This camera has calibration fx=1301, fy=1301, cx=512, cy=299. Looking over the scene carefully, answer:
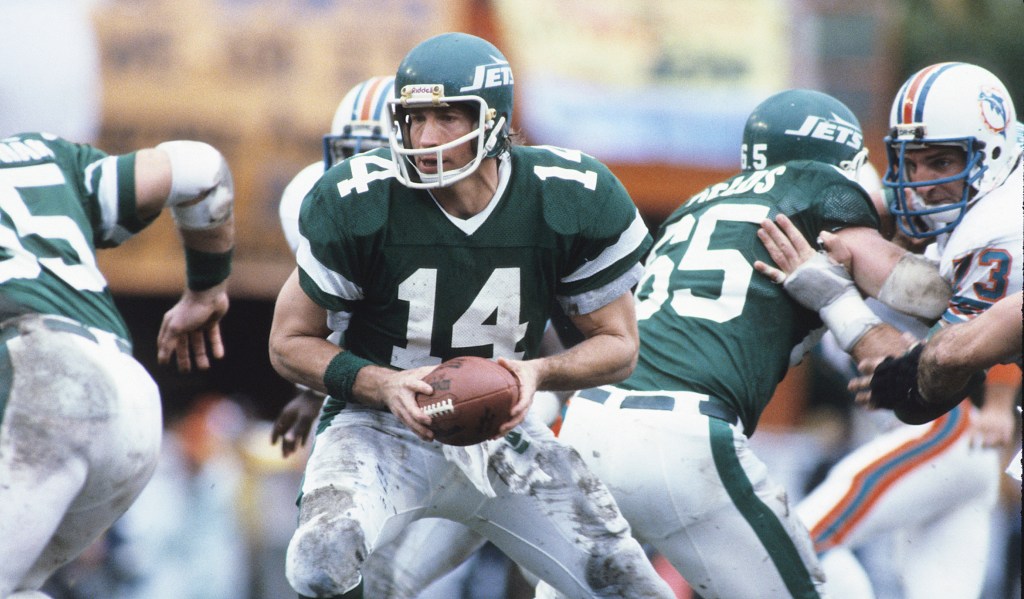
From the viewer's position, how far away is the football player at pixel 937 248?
4195 mm

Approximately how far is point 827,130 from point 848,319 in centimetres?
83

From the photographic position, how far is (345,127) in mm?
5395

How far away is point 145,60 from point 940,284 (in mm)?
8290

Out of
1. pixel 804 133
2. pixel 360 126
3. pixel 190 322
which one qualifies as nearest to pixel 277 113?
pixel 360 126

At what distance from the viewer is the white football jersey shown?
13.4 ft

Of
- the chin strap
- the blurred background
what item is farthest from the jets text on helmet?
the blurred background

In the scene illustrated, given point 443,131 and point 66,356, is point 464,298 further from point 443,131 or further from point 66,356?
point 66,356

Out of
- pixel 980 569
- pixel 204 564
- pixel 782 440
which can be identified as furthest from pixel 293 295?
pixel 782 440

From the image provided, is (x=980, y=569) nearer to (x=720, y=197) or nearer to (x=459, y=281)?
(x=720, y=197)

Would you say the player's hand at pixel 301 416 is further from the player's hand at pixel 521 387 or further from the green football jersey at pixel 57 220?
the player's hand at pixel 521 387

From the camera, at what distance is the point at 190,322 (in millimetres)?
5117

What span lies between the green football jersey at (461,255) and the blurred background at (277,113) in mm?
4185

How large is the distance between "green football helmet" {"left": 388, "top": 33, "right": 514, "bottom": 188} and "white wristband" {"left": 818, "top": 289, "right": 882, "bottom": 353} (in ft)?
4.14

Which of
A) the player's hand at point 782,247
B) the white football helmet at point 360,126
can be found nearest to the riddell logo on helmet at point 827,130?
the player's hand at point 782,247
